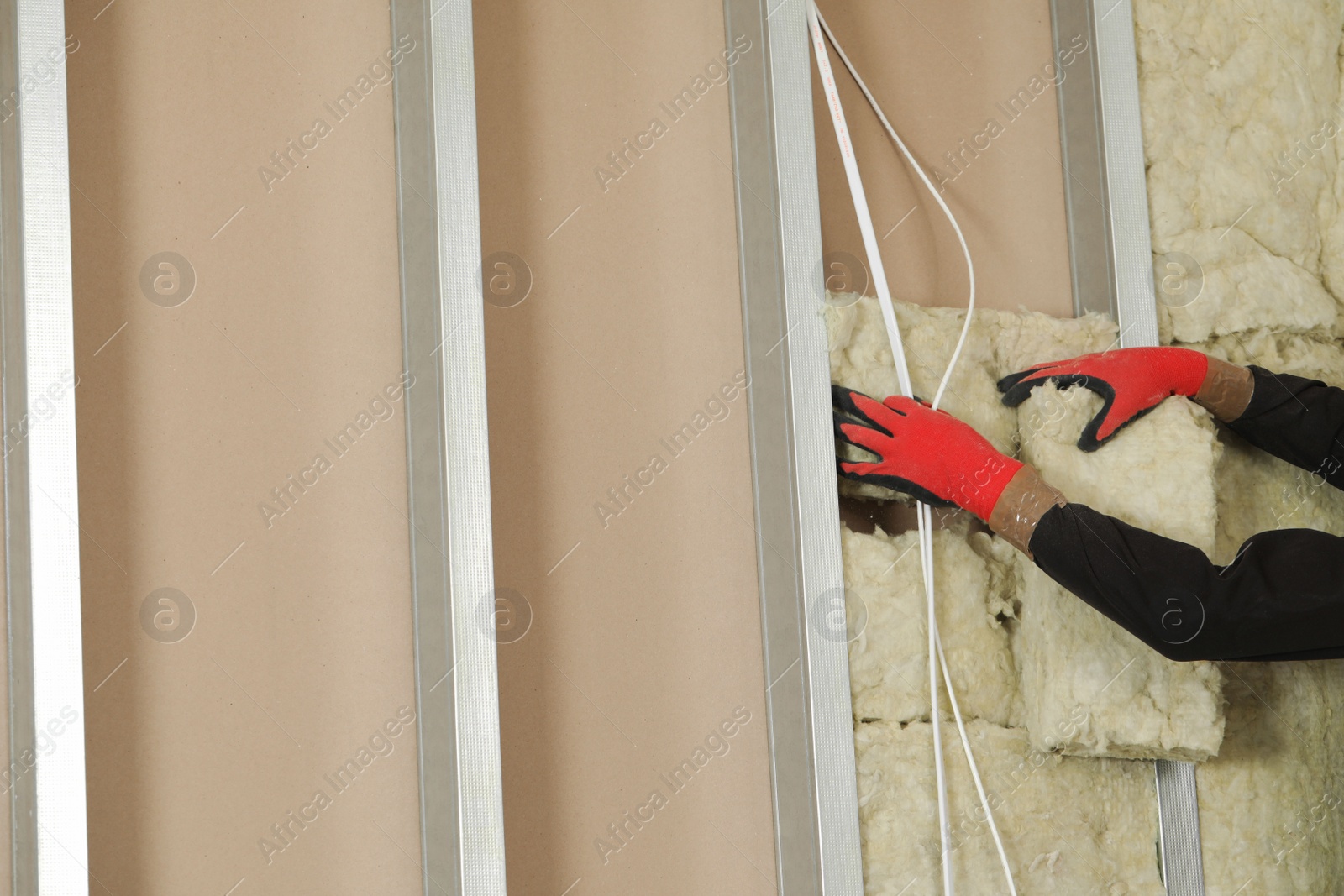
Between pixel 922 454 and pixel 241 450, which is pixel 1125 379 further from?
pixel 241 450

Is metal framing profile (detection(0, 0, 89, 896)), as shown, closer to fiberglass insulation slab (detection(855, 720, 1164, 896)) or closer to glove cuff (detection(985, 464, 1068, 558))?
fiberglass insulation slab (detection(855, 720, 1164, 896))

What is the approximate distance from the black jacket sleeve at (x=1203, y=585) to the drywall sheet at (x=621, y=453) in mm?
539

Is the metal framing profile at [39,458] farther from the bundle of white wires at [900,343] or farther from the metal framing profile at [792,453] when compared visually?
the bundle of white wires at [900,343]

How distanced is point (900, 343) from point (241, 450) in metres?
1.11

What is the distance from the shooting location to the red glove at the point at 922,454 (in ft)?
5.63

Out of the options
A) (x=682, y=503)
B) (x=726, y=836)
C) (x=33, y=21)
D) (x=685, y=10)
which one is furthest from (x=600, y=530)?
(x=33, y=21)

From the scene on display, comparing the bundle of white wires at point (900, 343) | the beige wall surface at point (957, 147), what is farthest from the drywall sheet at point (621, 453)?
the beige wall surface at point (957, 147)

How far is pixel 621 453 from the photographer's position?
180 centimetres

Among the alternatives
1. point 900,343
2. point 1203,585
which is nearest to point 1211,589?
point 1203,585

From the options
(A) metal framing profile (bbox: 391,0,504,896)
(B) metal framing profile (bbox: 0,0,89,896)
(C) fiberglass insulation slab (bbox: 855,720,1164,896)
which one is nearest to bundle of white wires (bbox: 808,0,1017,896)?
(C) fiberglass insulation slab (bbox: 855,720,1164,896)

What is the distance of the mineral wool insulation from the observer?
5.83 ft

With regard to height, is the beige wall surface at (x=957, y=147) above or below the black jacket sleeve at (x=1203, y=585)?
above

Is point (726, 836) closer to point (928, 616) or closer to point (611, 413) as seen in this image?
point (928, 616)

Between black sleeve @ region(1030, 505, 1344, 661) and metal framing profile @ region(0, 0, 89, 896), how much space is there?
1.43 metres
